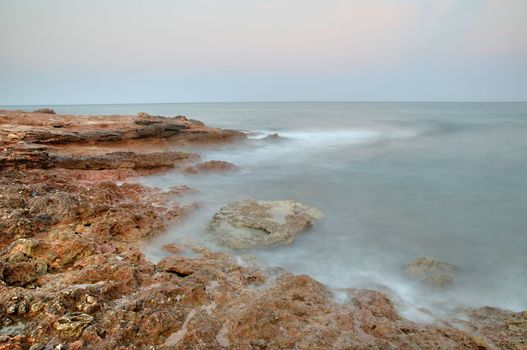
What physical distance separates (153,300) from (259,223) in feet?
9.33

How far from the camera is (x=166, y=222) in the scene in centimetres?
570

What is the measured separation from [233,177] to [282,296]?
260 inches

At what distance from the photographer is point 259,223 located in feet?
18.7

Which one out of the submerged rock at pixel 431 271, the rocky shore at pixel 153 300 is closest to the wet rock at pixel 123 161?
the rocky shore at pixel 153 300

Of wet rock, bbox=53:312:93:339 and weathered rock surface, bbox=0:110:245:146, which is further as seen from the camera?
weathered rock surface, bbox=0:110:245:146

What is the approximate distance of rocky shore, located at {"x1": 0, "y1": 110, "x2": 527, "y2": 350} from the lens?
2.66m

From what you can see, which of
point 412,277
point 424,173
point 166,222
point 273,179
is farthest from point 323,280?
point 424,173

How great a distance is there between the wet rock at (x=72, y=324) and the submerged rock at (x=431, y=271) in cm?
393

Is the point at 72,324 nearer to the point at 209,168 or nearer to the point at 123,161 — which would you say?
the point at 123,161

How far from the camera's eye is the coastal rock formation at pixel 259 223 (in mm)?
5262

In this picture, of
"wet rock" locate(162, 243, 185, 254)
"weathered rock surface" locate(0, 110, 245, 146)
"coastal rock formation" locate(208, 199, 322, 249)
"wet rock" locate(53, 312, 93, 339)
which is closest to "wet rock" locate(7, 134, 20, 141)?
"weathered rock surface" locate(0, 110, 245, 146)

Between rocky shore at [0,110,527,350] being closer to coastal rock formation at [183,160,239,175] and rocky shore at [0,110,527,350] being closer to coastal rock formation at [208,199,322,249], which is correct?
coastal rock formation at [208,199,322,249]

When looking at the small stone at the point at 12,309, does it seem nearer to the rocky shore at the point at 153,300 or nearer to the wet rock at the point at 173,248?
the rocky shore at the point at 153,300

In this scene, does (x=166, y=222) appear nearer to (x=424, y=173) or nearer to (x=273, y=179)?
(x=273, y=179)
